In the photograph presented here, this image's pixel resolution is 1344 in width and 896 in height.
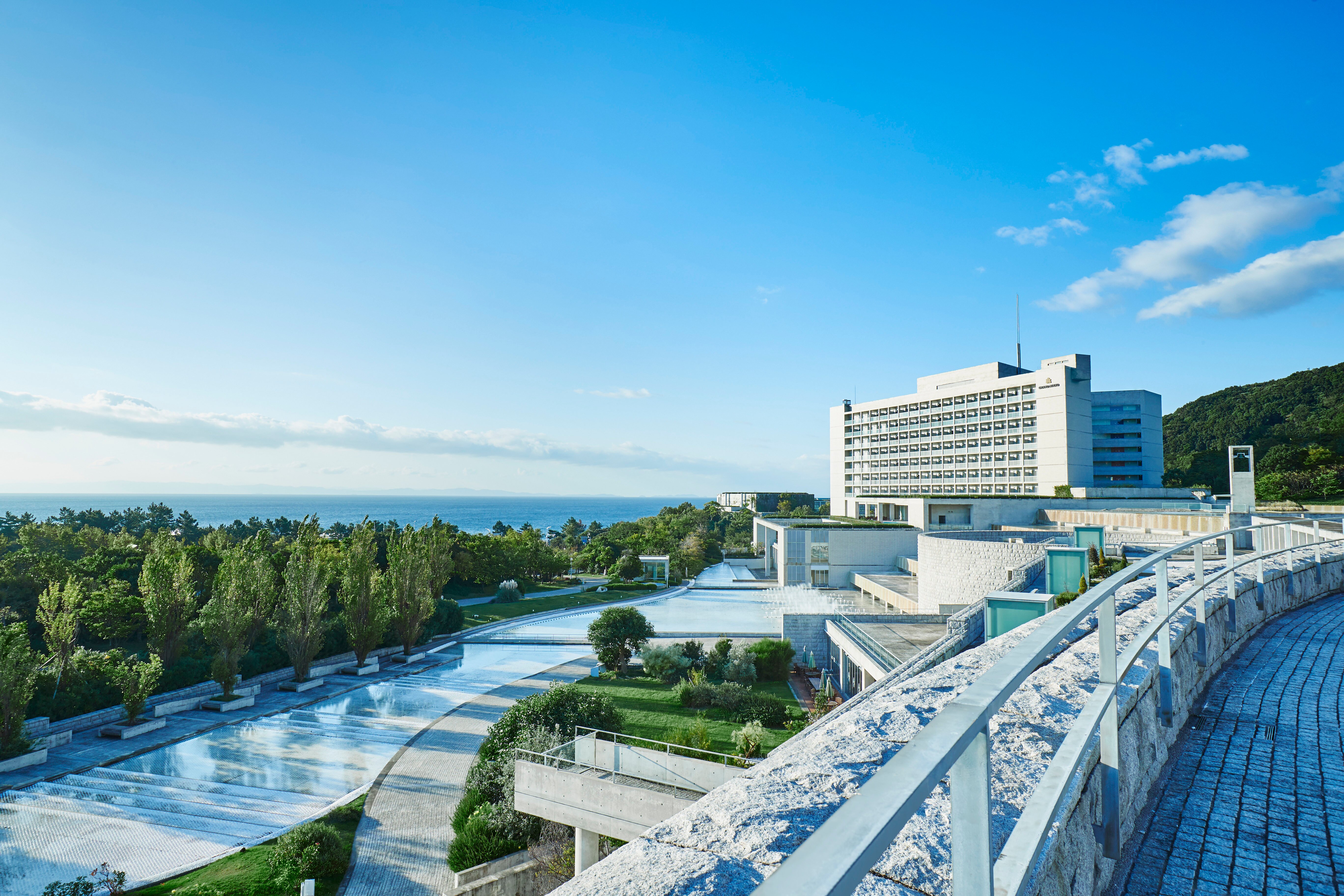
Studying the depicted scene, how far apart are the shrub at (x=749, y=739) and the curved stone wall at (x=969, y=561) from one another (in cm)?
726

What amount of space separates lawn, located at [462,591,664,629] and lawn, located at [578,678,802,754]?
1438cm

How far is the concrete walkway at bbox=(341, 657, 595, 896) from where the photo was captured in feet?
41.6

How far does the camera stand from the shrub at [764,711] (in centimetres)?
2009

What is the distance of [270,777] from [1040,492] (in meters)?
59.5

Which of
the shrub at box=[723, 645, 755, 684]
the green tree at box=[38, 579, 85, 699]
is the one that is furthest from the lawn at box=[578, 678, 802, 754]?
the green tree at box=[38, 579, 85, 699]

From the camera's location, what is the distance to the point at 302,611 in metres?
26.6

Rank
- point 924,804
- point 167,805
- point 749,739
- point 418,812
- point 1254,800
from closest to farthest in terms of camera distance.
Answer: point 924,804 → point 1254,800 → point 418,812 → point 167,805 → point 749,739

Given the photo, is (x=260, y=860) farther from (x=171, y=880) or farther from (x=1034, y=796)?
(x=1034, y=796)

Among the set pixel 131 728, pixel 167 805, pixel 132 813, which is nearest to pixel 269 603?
pixel 131 728

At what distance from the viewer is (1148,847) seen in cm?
315

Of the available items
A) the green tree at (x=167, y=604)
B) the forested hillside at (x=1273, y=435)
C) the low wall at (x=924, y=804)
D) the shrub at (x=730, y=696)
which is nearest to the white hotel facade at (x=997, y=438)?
the forested hillside at (x=1273, y=435)

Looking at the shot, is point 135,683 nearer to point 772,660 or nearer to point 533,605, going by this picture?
point 772,660

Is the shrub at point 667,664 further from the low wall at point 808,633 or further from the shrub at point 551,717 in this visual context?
the shrub at point 551,717

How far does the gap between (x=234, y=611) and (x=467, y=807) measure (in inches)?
570
